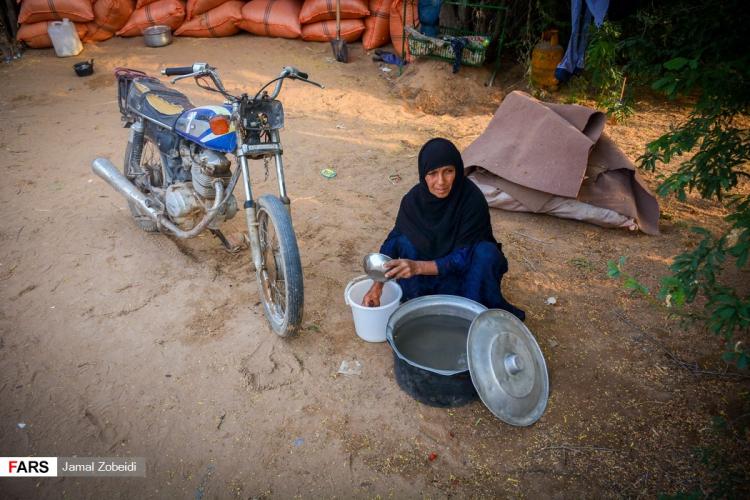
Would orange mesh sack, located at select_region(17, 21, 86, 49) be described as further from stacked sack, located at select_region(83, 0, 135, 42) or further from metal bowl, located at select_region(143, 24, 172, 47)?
metal bowl, located at select_region(143, 24, 172, 47)

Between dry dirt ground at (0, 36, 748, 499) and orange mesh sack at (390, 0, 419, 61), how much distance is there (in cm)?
346

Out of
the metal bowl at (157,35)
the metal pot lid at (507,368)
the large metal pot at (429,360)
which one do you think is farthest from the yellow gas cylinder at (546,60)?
the metal bowl at (157,35)

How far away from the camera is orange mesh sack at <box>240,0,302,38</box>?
24.1 ft

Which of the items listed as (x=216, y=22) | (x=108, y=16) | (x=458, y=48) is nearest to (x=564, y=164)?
(x=458, y=48)

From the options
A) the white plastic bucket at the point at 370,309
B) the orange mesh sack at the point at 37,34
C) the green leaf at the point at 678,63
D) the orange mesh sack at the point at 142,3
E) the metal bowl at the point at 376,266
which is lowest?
the white plastic bucket at the point at 370,309

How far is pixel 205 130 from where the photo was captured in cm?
262

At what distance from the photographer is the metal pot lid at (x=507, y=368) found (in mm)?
1979

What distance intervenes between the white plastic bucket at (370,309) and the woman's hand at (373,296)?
40 millimetres

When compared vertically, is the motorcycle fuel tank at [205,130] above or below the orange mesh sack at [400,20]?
below

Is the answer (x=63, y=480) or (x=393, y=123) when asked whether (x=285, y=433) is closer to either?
(x=63, y=480)

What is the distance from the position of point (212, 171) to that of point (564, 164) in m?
2.60

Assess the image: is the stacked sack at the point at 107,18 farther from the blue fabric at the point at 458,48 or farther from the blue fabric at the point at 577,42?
the blue fabric at the point at 577,42

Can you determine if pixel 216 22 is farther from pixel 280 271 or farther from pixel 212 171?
pixel 280 271

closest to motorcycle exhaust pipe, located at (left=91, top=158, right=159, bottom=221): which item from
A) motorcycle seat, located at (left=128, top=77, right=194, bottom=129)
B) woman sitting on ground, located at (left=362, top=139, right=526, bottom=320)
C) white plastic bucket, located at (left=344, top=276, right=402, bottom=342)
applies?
motorcycle seat, located at (left=128, top=77, right=194, bottom=129)
